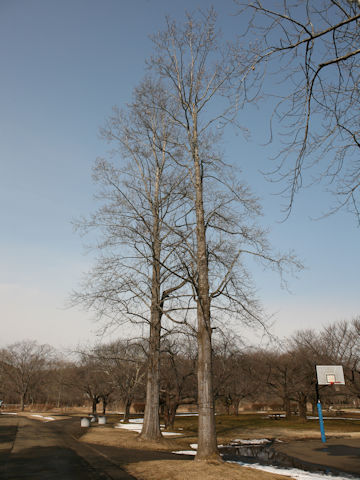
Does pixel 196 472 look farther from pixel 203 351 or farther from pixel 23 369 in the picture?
pixel 23 369

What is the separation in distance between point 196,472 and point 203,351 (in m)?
2.92

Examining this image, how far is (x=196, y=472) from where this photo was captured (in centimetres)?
812

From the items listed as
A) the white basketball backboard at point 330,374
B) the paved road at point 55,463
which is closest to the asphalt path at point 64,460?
the paved road at point 55,463

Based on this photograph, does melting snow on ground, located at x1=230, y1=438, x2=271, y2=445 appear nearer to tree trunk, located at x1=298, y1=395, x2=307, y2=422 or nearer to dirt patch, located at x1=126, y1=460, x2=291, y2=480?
dirt patch, located at x1=126, y1=460, x2=291, y2=480

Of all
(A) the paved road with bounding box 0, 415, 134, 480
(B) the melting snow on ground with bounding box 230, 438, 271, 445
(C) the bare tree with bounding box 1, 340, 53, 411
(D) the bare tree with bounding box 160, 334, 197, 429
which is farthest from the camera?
(C) the bare tree with bounding box 1, 340, 53, 411

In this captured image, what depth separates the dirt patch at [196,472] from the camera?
25.8ft

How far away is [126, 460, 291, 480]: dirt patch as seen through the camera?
25.8 feet

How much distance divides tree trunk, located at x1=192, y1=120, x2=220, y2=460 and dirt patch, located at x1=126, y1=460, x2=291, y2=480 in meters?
0.57

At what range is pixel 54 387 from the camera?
6544cm

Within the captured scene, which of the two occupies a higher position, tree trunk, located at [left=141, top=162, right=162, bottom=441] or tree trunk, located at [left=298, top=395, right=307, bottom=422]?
tree trunk, located at [left=141, top=162, right=162, bottom=441]

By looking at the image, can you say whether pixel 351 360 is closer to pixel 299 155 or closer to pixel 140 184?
pixel 140 184

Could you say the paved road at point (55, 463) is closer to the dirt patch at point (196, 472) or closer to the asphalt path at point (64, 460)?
the asphalt path at point (64, 460)

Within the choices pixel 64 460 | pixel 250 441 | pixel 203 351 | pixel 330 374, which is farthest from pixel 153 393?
pixel 330 374

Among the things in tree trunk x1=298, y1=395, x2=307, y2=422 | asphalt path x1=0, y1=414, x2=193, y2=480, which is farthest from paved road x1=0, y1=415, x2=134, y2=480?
tree trunk x1=298, y1=395, x2=307, y2=422
